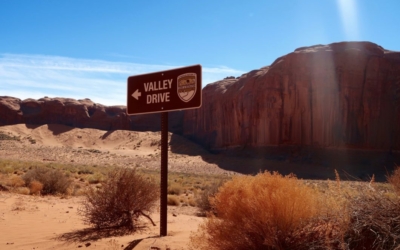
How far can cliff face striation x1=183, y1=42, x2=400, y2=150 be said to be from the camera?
5641 cm

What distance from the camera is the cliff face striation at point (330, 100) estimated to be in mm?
56406

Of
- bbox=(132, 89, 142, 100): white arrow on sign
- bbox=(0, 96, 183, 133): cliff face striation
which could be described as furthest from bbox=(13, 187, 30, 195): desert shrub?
bbox=(0, 96, 183, 133): cliff face striation

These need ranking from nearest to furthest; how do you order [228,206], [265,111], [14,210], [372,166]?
1. [228,206]
2. [14,210]
3. [372,166]
4. [265,111]

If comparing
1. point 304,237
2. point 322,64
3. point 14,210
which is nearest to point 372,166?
point 322,64

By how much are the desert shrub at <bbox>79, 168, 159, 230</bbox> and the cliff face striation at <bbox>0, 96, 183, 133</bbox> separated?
79.7 meters

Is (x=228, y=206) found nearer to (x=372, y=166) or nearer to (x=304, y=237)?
(x=304, y=237)

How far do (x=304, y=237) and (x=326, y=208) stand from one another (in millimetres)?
501

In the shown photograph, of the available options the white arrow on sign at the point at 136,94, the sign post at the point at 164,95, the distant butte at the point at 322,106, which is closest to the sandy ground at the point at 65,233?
the sign post at the point at 164,95

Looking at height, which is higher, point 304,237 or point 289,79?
point 289,79

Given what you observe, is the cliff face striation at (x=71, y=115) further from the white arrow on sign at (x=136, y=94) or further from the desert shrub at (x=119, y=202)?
the white arrow on sign at (x=136, y=94)

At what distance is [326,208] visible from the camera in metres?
4.95

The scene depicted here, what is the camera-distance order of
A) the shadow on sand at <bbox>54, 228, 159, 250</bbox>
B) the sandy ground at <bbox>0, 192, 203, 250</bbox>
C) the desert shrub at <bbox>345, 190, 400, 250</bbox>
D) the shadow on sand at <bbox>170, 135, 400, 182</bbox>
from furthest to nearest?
the shadow on sand at <bbox>170, 135, 400, 182</bbox> < the shadow on sand at <bbox>54, 228, 159, 250</bbox> < the sandy ground at <bbox>0, 192, 203, 250</bbox> < the desert shrub at <bbox>345, 190, 400, 250</bbox>

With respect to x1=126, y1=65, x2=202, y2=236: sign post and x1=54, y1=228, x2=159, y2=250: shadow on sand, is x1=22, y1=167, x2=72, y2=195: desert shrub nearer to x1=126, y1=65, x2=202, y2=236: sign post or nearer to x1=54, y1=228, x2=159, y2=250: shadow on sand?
x1=54, y1=228, x2=159, y2=250: shadow on sand

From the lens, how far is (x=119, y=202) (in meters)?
8.98
